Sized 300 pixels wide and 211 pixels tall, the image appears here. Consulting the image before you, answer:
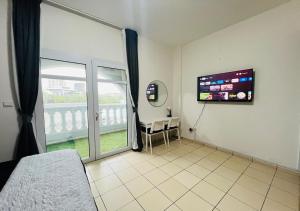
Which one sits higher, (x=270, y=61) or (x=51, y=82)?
(x=270, y=61)

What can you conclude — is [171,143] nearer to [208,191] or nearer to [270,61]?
[208,191]

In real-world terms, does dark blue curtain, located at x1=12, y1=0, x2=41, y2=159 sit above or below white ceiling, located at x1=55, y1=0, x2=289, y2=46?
below

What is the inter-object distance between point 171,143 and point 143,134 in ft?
2.78

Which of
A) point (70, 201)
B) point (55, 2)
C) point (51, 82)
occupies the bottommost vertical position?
point (70, 201)

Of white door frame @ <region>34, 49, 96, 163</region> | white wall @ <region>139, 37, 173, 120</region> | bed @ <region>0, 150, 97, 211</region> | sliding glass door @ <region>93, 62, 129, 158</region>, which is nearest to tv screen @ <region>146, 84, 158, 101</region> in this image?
white wall @ <region>139, 37, 173, 120</region>

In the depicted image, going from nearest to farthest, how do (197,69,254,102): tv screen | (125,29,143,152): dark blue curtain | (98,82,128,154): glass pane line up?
(197,69,254,102): tv screen, (98,82,128,154): glass pane, (125,29,143,152): dark blue curtain

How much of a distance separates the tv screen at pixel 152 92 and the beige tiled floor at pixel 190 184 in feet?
5.11

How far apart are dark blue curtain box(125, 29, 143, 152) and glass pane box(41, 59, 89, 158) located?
1.03 meters

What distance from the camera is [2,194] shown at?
0.90 metres

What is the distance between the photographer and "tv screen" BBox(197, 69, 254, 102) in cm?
253

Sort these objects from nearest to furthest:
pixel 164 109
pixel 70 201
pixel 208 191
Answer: pixel 70 201, pixel 208 191, pixel 164 109

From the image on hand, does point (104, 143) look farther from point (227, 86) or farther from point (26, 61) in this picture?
point (227, 86)

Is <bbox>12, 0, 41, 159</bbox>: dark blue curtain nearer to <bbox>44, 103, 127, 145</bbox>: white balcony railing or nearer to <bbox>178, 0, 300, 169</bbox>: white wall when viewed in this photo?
<bbox>44, 103, 127, 145</bbox>: white balcony railing

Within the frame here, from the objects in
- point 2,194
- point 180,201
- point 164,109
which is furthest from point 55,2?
point 180,201
